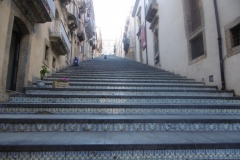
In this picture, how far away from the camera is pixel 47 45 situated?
6.79m

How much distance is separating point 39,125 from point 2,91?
173 cm

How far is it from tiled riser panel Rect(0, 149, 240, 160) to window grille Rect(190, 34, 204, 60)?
17.8ft

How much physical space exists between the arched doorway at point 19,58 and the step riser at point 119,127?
2.52 m

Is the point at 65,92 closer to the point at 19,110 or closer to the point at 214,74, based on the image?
the point at 19,110

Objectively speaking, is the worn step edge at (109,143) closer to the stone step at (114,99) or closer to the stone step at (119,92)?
the stone step at (114,99)

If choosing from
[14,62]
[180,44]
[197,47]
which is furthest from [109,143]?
[180,44]

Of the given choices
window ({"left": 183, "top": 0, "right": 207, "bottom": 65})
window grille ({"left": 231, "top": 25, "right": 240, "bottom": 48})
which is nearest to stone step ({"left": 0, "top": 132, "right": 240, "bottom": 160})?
window grille ({"left": 231, "top": 25, "right": 240, "bottom": 48})

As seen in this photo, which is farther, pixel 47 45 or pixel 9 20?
pixel 47 45

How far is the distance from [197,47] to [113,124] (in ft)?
19.1

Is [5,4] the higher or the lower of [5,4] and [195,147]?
the higher

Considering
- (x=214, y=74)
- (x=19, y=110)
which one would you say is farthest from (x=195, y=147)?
(x=214, y=74)

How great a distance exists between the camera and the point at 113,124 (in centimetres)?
268

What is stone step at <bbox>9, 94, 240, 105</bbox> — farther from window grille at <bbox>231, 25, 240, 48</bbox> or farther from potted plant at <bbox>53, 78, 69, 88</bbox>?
window grille at <bbox>231, 25, 240, 48</bbox>

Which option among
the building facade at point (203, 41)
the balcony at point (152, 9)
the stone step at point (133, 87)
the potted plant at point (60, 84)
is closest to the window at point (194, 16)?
the building facade at point (203, 41)
